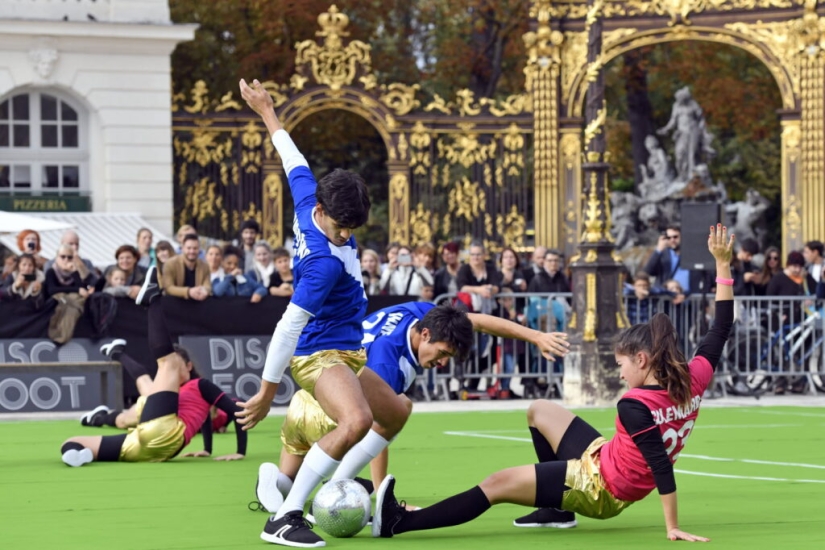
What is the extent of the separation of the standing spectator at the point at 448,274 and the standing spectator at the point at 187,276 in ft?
9.42

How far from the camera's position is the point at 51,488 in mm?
11281

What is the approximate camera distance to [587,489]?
8.46 metres

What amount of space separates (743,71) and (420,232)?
22.2 m

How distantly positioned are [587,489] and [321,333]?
1.53m

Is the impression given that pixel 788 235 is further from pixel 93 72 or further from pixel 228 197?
pixel 93 72

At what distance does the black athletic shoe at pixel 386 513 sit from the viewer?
8.50 m

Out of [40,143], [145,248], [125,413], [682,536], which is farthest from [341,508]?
[40,143]

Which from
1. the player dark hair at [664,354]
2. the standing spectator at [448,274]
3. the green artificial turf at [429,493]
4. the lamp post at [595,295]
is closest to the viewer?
the player dark hair at [664,354]

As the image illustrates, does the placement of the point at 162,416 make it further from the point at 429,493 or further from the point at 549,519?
the point at 549,519

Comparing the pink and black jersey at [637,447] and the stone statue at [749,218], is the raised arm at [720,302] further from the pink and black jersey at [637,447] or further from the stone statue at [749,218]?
the stone statue at [749,218]

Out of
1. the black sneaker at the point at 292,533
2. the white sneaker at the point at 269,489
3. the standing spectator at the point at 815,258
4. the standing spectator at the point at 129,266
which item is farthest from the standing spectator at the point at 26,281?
the black sneaker at the point at 292,533

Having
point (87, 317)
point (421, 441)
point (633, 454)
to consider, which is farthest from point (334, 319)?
point (87, 317)

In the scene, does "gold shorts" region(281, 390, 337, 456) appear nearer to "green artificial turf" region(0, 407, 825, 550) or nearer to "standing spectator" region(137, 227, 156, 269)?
"green artificial turf" region(0, 407, 825, 550)

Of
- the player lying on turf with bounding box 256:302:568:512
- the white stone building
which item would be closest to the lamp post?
the white stone building
